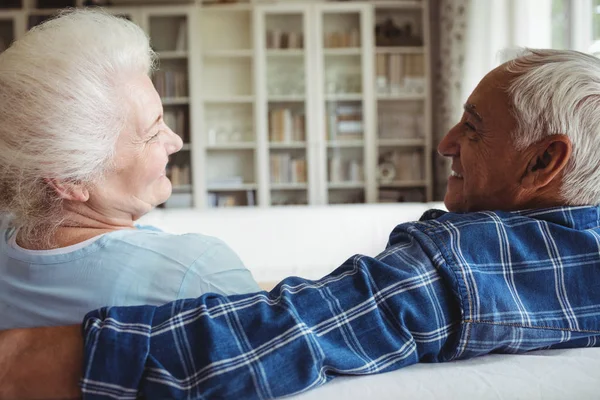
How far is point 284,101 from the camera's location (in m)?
5.05

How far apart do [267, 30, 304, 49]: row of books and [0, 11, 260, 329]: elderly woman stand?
4.14 m

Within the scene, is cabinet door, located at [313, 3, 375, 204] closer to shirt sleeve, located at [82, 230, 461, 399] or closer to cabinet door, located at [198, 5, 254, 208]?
cabinet door, located at [198, 5, 254, 208]

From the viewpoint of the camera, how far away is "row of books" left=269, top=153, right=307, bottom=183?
5078mm

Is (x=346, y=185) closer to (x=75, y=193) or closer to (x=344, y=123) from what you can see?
(x=344, y=123)

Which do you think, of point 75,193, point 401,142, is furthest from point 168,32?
point 75,193

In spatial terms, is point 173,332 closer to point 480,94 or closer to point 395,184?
point 480,94

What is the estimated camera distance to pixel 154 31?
16.5ft

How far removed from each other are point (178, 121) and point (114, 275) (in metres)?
4.30

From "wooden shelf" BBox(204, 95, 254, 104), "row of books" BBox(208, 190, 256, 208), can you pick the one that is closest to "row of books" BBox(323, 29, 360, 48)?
"wooden shelf" BBox(204, 95, 254, 104)

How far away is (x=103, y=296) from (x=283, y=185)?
4231mm

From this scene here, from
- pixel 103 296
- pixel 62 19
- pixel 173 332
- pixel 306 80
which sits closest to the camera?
pixel 173 332

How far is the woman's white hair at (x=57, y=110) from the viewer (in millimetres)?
841

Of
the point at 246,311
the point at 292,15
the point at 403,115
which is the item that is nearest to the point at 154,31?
the point at 292,15

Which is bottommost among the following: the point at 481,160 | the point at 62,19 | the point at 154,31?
the point at 481,160
